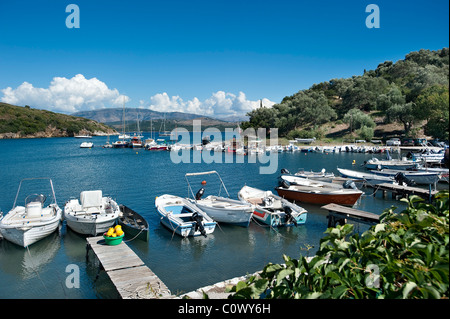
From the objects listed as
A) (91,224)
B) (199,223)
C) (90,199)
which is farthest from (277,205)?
(90,199)

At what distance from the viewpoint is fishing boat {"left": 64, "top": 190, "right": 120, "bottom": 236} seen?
1891cm

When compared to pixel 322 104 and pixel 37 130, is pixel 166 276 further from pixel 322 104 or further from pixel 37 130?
pixel 37 130

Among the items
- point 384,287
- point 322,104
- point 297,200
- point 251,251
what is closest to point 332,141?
point 322,104

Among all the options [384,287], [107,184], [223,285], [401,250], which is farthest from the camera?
[107,184]

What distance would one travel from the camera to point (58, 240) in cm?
1945

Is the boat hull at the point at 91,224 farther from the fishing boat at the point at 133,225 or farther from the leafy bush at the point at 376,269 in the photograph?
the leafy bush at the point at 376,269

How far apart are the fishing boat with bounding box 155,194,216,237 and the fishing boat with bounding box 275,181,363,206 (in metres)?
10.4

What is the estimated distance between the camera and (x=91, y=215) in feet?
64.2

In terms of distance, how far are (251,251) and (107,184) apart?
89.5 feet

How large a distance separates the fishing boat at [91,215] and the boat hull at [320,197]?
15.8 meters

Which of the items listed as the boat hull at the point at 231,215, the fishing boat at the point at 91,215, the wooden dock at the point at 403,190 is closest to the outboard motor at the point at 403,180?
the wooden dock at the point at 403,190

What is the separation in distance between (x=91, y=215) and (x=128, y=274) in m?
8.53

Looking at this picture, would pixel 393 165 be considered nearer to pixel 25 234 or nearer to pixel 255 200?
pixel 255 200

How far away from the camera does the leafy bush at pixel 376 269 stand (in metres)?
4.08
